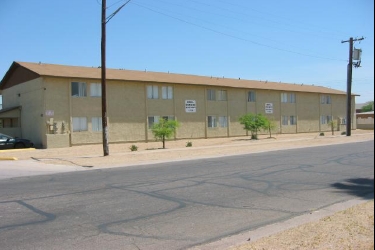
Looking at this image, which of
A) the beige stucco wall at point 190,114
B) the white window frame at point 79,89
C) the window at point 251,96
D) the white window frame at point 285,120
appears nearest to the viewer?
the white window frame at point 79,89

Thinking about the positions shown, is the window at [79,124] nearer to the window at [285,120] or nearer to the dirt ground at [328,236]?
the window at [285,120]

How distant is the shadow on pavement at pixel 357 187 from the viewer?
9555mm

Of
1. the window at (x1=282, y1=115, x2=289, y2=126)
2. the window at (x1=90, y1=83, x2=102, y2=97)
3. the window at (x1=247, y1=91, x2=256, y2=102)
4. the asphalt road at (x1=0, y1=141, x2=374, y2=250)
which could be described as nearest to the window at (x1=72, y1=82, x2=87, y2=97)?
the window at (x1=90, y1=83, x2=102, y2=97)

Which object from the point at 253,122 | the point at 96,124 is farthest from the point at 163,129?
the point at 253,122

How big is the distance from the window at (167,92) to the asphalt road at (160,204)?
2250cm

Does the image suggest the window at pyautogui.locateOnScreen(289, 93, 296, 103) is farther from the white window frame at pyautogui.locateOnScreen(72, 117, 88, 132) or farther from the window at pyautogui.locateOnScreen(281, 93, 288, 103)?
the white window frame at pyautogui.locateOnScreen(72, 117, 88, 132)

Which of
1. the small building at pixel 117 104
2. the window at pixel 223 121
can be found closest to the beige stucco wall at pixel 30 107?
the small building at pixel 117 104

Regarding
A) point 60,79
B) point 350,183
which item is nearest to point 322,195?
point 350,183

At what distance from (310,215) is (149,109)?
2849cm

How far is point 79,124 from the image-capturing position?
3116cm

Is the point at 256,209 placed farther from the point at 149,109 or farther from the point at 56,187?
the point at 149,109

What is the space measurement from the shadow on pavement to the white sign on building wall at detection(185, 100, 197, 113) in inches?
1064

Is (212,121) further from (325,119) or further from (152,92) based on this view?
(325,119)

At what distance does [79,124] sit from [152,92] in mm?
7484
